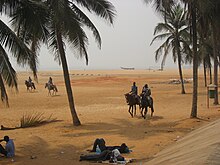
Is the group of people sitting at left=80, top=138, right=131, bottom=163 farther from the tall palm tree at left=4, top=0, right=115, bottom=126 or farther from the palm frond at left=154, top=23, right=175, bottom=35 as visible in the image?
the palm frond at left=154, top=23, right=175, bottom=35

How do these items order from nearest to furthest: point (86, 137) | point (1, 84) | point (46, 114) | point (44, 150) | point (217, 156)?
point (217, 156), point (1, 84), point (44, 150), point (86, 137), point (46, 114)

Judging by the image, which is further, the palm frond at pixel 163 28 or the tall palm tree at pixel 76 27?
the palm frond at pixel 163 28

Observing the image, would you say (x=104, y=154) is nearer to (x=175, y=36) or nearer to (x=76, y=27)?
(x=76, y=27)

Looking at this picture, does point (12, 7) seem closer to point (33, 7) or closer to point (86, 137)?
point (33, 7)

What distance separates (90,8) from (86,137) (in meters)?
6.31

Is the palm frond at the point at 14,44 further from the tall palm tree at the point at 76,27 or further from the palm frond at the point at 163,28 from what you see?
the palm frond at the point at 163,28

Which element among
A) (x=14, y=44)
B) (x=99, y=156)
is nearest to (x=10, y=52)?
(x=14, y=44)

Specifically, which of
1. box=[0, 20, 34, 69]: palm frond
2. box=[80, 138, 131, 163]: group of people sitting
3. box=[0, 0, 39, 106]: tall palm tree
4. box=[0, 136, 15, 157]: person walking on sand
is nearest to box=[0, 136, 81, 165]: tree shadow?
box=[0, 136, 15, 157]: person walking on sand

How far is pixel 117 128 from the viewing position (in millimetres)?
14016

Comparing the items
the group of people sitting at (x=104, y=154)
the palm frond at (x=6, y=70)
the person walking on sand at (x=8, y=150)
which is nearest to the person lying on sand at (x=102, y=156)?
the group of people sitting at (x=104, y=154)

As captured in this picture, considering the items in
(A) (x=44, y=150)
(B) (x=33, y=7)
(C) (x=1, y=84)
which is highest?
(B) (x=33, y=7)

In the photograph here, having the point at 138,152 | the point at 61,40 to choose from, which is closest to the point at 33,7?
the point at 61,40

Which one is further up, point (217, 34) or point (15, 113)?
point (217, 34)

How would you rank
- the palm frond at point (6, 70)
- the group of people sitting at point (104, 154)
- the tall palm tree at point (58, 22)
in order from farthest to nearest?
1. the tall palm tree at point (58, 22)
2. the palm frond at point (6, 70)
3. the group of people sitting at point (104, 154)
